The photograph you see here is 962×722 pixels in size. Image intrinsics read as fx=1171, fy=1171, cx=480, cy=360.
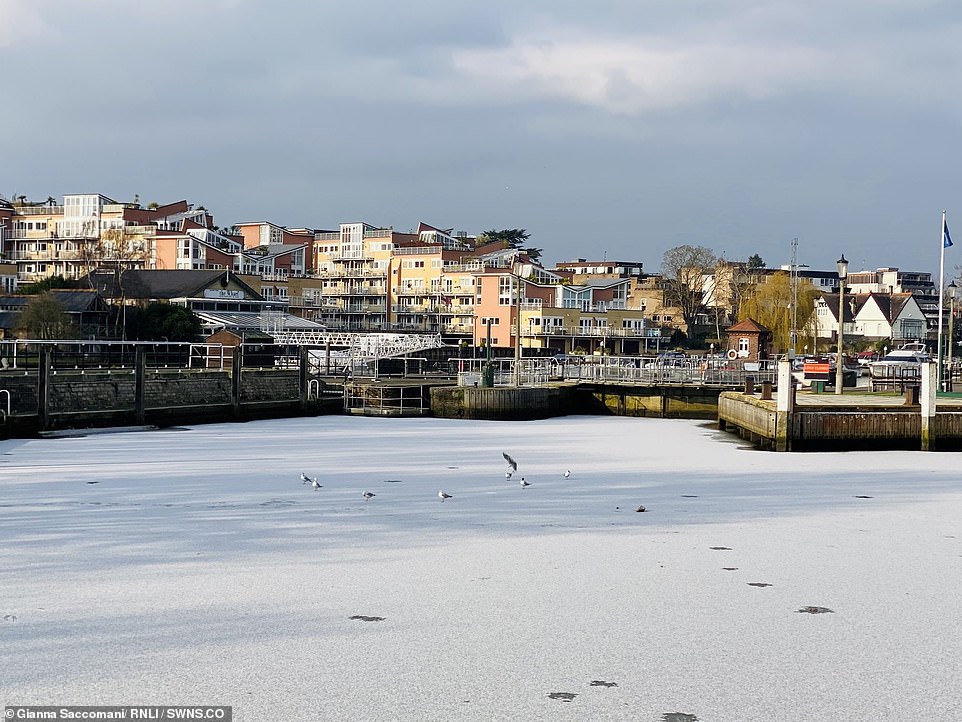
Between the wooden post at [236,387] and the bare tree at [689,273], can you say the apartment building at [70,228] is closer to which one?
the bare tree at [689,273]

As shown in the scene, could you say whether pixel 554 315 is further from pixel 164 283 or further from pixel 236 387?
pixel 236 387

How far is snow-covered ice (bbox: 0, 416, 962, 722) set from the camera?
9.02m

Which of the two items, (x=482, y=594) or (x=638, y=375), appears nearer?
(x=482, y=594)

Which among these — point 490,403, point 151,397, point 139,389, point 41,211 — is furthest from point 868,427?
point 41,211

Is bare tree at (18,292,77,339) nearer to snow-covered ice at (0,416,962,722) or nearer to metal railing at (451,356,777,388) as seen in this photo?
metal railing at (451,356,777,388)

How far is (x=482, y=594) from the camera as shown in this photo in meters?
12.4

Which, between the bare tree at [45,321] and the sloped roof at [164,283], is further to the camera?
the sloped roof at [164,283]

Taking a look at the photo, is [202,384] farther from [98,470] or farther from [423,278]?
[423,278]

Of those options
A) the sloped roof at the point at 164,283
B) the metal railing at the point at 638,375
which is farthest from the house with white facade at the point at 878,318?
the metal railing at the point at 638,375

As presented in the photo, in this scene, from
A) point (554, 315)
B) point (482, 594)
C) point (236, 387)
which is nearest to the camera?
point (482, 594)

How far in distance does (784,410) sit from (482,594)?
19730 millimetres

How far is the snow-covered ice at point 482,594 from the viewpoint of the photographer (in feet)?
29.6

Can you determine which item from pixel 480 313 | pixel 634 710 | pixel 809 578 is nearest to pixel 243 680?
pixel 634 710

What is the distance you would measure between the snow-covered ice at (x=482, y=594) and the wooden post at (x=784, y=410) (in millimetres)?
6781
